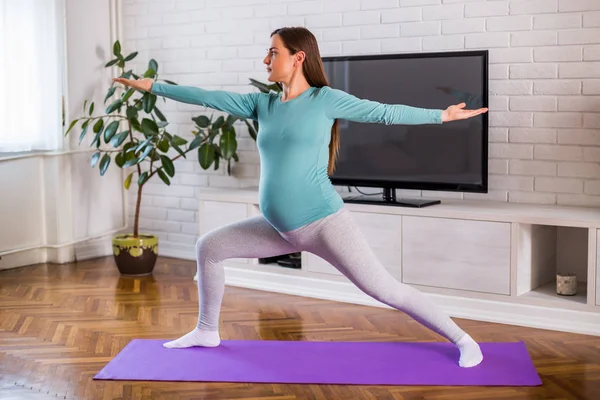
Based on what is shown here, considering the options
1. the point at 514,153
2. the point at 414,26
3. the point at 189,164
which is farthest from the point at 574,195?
the point at 189,164

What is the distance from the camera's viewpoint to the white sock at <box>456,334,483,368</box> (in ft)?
11.4

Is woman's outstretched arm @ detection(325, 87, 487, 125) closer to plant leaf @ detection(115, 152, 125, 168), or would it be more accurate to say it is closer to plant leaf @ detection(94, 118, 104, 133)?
plant leaf @ detection(115, 152, 125, 168)

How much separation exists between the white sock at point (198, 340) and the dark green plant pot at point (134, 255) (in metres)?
1.79

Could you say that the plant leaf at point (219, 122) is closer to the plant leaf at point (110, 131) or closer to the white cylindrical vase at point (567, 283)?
the plant leaf at point (110, 131)

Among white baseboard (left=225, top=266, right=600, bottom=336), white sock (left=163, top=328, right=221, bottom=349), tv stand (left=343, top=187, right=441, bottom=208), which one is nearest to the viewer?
white sock (left=163, top=328, right=221, bottom=349)

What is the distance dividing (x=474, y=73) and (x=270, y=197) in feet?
5.18

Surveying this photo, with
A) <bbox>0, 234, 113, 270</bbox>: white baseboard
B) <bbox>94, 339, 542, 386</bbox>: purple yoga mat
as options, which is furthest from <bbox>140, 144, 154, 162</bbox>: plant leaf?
<bbox>94, 339, 542, 386</bbox>: purple yoga mat

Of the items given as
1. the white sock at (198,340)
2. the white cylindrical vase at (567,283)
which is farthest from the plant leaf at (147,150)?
the white cylindrical vase at (567,283)

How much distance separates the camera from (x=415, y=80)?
4590mm

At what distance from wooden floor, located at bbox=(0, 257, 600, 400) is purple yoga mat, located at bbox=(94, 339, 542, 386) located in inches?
2.4

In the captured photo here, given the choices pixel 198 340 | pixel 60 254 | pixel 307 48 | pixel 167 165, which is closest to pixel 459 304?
pixel 198 340

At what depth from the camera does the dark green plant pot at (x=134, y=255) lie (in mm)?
5480

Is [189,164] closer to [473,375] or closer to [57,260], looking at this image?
[57,260]

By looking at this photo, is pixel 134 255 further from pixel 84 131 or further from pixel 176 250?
pixel 84 131
